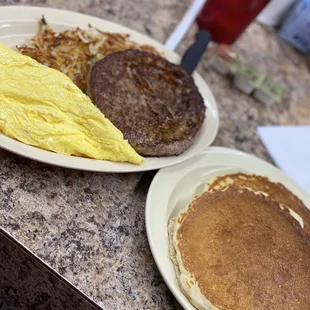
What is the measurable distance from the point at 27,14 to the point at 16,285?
2.17 ft

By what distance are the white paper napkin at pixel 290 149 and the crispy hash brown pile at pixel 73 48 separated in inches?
22.5

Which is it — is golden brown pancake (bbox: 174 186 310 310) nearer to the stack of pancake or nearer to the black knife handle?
the stack of pancake

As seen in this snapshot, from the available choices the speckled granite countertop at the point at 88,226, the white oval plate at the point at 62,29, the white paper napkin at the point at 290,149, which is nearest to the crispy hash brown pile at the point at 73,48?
the white oval plate at the point at 62,29

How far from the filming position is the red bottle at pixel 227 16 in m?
1.50

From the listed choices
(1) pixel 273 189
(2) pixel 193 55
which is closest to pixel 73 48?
(2) pixel 193 55

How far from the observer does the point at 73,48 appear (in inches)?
43.1

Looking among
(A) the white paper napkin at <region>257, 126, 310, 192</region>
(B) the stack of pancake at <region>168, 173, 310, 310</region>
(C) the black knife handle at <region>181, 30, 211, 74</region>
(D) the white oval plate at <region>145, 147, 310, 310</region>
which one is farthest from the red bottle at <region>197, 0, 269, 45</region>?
(B) the stack of pancake at <region>168, 173, 310, 310</region>

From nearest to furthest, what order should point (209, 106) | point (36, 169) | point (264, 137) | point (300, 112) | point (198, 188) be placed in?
point (36, 169)
point (198, 188)
point (209, 106)
point (264, 137)
point (300, 112)

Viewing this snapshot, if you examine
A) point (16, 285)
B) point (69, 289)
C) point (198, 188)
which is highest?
point (198, 188)

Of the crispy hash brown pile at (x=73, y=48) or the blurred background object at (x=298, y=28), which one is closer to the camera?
the crispy hash brown pile at (x=73, y=48)

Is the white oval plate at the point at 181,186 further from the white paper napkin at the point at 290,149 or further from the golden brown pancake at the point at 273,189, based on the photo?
the white paper napkin at the point at 290,149

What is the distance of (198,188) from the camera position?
3.41ft

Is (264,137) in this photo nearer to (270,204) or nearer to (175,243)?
(270,204)

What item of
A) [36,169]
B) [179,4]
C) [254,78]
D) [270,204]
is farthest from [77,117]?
[179,4]
